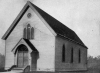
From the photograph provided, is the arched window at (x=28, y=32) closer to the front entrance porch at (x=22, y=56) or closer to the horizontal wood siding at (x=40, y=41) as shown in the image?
the horizontal wood siding at (x=40, y=41)

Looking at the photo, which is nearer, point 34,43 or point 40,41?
point 40,41

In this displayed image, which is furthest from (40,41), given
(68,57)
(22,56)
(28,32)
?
(68,57)

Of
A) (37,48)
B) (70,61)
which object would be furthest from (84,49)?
(37,48)

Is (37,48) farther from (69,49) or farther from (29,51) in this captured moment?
(69,49)

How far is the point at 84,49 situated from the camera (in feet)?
153

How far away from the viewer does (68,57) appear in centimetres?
3472

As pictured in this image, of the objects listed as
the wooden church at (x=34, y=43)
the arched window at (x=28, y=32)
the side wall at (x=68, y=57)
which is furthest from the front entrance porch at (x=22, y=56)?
the side wall at (x=68, y=57)

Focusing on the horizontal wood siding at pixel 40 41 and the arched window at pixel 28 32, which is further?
the arched window at pixel 28 32

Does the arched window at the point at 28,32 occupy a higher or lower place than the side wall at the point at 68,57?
higher

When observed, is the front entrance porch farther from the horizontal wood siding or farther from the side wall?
the side wall

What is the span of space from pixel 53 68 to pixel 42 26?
227 inches

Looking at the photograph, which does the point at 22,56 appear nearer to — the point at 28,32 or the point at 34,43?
the point at 34,43

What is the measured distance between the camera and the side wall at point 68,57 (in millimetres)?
29453

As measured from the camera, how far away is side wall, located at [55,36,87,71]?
29.5 meters
